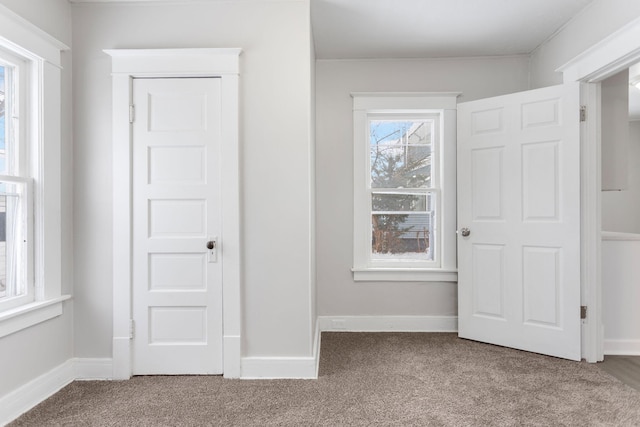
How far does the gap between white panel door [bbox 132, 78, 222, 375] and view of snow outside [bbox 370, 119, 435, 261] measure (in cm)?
165

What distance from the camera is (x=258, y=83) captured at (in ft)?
7.83

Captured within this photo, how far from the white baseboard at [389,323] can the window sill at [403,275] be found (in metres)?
0.36

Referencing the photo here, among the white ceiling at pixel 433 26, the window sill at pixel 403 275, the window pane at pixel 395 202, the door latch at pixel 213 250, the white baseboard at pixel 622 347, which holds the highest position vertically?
the white ceiling at pixel 433 26

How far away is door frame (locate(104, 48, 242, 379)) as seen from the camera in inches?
93.4

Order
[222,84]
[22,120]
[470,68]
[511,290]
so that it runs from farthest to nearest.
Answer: [470,68]
[511,290]
[222,84]
[22,120]

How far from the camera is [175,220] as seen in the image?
2.42 m

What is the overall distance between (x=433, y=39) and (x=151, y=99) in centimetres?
229

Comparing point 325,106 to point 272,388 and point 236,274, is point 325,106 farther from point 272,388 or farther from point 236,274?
point 272,388

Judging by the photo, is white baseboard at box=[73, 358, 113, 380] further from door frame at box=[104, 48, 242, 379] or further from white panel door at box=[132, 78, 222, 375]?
white panel door at box=[132, 78, 222, 375]

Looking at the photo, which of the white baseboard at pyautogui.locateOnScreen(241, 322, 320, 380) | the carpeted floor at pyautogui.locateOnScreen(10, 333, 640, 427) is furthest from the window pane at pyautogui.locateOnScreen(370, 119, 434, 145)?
the white baseboard at pyautogui.locateOnScreen(241, 322, 320, 380)

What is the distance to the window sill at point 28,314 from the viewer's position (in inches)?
76.2

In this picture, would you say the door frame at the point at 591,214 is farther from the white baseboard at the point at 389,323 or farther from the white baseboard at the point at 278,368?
the white baseboard at the point at 278,368

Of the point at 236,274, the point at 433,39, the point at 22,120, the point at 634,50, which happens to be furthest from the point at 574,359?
the point at 22,120

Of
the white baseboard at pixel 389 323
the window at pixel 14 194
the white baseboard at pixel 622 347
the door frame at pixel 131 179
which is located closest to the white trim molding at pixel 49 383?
the door frame at pixel 131 179
